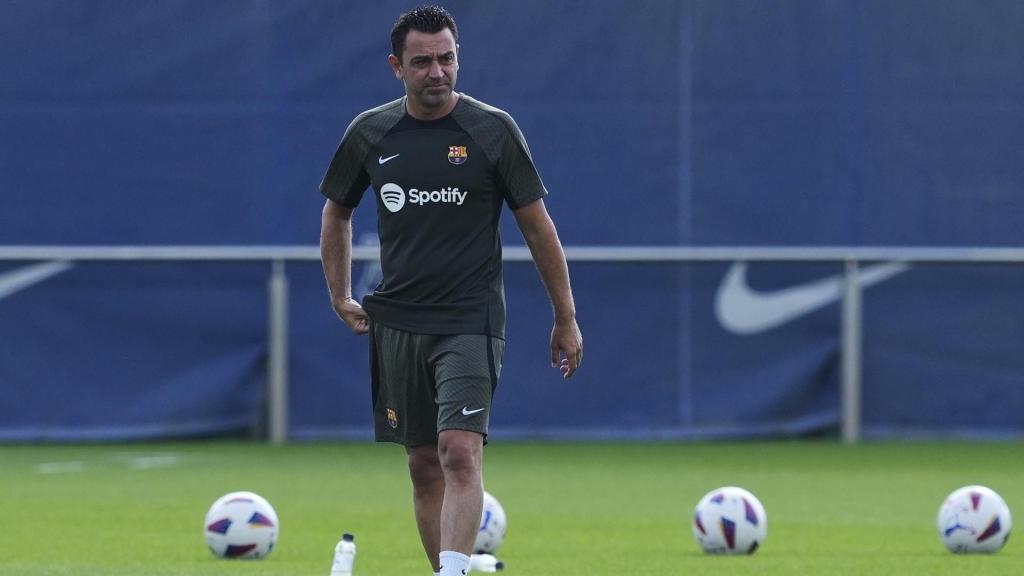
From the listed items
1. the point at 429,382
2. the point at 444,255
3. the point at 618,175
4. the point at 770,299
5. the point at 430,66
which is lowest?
the point at 429,382

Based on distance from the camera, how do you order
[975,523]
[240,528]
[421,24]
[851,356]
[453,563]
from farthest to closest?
[851,356] < [975,523] < [240,528] < [421,24] < [453,563]

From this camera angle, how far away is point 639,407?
18406mm

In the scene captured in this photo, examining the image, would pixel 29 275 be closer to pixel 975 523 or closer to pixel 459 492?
pixel 975 523

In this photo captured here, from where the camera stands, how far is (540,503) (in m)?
13.2

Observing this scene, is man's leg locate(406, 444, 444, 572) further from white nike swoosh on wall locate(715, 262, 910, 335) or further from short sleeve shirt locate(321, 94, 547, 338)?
white nike swoosh on wall locate(715, 262, 910, 335)

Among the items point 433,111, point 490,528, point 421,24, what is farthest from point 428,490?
point 490,528

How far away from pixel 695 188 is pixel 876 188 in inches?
62.7

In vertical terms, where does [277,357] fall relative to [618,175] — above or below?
below

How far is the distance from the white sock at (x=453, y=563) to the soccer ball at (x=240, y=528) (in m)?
2.70

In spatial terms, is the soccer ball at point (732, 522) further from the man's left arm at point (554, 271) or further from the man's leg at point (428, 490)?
the man's left arm at point (554, 271)

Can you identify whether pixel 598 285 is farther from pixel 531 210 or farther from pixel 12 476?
pixel 531 210

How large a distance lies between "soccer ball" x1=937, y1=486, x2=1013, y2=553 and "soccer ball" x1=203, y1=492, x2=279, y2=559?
123 inches

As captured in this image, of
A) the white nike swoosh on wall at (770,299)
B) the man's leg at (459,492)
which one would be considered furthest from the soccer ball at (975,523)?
the white nike swoosh on wall at (770,299)

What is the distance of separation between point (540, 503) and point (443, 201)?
6.01 m
